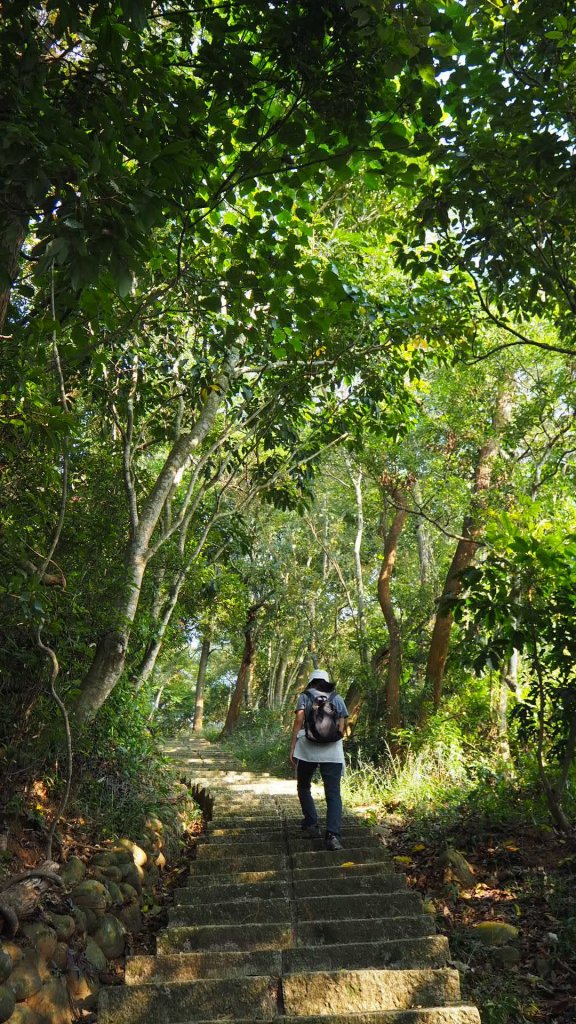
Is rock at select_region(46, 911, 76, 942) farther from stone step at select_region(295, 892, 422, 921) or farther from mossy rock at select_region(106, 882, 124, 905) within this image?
stone step at select_region(295, 892, 422, 921)

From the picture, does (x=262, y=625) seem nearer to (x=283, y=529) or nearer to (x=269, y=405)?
(x=283, y=529)

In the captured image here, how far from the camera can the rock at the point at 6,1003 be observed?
2.92 metres

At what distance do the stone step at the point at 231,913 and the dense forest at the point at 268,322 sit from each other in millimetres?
1196

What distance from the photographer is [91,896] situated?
425cm

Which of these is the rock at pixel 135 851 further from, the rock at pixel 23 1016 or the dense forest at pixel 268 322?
the rock at pixel 23 1016

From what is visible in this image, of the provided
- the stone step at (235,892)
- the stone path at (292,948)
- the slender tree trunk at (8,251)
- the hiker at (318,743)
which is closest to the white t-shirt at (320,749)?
the hiker at (318,743)

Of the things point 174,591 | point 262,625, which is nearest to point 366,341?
point 174,591

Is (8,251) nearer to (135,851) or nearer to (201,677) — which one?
(135,851)

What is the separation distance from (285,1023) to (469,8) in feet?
15.1

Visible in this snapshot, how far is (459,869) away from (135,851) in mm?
2416

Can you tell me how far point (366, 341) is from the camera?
24.1ft

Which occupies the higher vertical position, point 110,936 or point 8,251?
point 8,251

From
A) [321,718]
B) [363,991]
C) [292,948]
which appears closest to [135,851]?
[321,718]

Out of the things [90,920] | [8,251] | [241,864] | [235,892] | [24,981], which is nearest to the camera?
[8,251]
